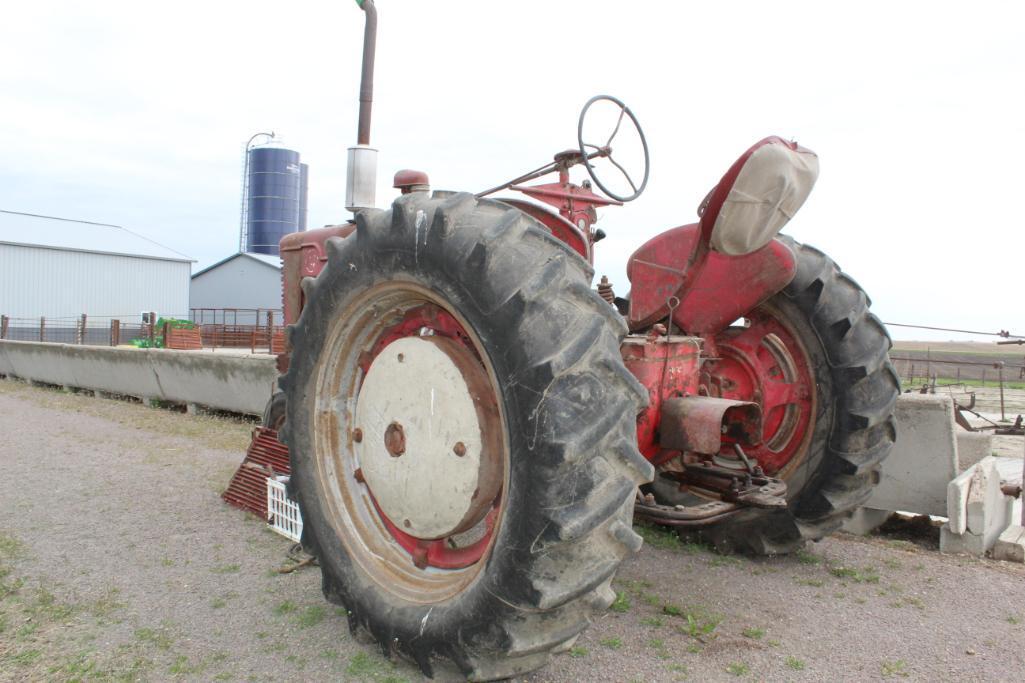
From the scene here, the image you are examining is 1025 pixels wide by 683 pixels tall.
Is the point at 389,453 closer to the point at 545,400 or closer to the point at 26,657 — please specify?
the point at 545,400

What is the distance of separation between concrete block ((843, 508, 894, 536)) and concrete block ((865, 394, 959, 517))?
31 millimetres

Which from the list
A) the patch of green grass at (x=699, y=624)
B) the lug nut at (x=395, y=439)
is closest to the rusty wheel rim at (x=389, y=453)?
the lug nut at (x=395, y=439)

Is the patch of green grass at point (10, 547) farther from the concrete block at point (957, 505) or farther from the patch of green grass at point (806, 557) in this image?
the concrete block at point (957, 505)

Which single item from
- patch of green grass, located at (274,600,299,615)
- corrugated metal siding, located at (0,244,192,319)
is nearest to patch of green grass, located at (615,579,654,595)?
patch of green grass, located at (274,600,299,615)

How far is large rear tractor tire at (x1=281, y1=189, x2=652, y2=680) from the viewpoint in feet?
6.06

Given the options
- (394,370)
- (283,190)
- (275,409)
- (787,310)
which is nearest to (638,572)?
(787,310)

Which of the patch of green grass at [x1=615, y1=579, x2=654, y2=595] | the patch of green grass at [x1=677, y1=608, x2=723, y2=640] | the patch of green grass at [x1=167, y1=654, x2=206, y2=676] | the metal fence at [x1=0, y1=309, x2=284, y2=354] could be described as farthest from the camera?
the metal fence at [x1=0, y1=309, x2=284, y2=354]

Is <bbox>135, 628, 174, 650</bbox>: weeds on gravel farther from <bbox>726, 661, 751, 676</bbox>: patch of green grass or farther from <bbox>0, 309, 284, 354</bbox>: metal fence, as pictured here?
<bbox>0, 309, 284, 354</bbox>: metal fence

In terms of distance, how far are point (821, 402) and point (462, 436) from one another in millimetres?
2017

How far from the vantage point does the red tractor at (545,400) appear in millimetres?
1870

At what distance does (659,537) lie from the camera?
404 centimetres

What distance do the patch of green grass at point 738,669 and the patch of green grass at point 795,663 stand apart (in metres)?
0.16

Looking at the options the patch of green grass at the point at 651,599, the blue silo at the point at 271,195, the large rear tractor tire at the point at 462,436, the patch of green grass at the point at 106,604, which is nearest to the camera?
the large rear tractor tire at the point at 462,436

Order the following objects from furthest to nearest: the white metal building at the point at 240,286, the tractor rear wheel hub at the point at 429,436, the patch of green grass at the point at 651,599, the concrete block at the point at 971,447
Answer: the white metal building at the point at 240,286
the concrete block at the point at 971,447
the patch of green grass at the point at 651,599
the tractor rear wheel hub at the point at 429,436
